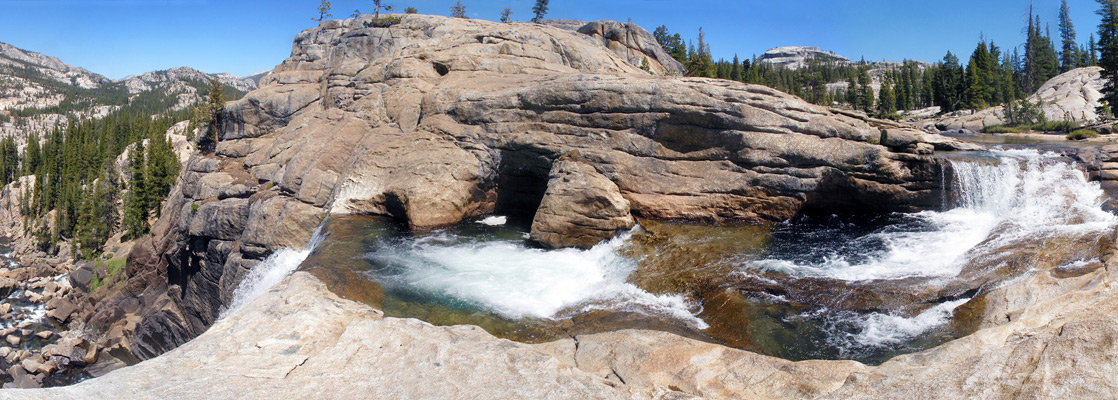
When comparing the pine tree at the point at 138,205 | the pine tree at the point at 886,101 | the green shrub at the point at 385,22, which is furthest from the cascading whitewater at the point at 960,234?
the pine tree at the point at 138,205

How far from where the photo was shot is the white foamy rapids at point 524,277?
11914 millimetres

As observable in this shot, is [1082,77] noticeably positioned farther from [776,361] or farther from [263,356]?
[263,356]

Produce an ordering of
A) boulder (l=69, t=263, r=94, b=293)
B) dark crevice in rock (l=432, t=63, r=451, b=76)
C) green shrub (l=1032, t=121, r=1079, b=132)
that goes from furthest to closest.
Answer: boulder (l=69, t=263, r=94, b=293) < green shrub (l=1032, t=121, r=1079, b=132) < dark crevice in rock (l=432, t=63, r=451, b=76)

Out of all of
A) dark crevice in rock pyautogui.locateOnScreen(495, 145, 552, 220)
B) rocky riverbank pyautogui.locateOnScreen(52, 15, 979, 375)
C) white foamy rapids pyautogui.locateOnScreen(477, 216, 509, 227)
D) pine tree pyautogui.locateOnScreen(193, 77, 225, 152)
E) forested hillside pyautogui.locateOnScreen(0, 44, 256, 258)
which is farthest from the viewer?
forested hillside pyautogui.locateOnScreen(0, 44, 256, 258)

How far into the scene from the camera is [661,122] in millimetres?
19328

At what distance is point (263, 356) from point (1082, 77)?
270ft

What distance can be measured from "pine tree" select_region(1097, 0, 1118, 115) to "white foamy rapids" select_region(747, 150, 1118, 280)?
41736mm

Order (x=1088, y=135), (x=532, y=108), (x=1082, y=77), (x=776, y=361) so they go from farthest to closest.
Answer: (x=1082, y=77) → (x=1088, y=135) → (x=532, y=108) → (x=776, y=361)

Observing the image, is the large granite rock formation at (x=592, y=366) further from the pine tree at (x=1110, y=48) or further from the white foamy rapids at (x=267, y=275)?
the pine tree at (x=1110, y=48)

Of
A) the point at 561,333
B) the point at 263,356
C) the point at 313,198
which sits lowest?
the point at 561,333

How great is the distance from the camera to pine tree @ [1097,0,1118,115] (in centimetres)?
4675

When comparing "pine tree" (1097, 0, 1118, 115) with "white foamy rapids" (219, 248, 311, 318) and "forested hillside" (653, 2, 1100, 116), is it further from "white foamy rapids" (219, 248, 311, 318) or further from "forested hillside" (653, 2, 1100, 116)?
"white foamy rapids" (219, 248, 311, 318)

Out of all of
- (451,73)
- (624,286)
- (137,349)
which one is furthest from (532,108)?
(137,349)

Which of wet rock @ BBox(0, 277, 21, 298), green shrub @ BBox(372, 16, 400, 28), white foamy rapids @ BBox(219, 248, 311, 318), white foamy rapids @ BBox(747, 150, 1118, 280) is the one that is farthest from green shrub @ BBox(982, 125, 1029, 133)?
wet rock @ BBox(0, 277, 21, 298)
